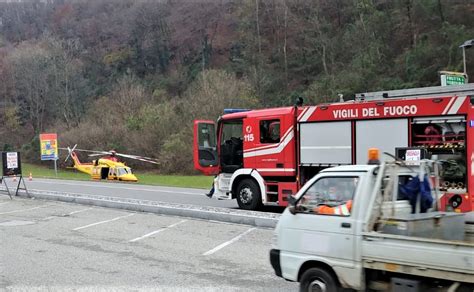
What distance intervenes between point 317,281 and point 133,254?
477 centimetres

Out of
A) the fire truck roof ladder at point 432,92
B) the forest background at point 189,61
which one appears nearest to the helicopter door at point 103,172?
the forest background at point 189,61

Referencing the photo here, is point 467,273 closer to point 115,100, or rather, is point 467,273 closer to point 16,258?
point 16,258

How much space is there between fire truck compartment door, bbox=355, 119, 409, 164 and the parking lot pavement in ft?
10.4

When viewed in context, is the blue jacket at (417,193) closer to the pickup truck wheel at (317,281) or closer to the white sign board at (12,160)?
the pickup truck wheel at (317,281)

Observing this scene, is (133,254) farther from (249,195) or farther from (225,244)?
(249,195)

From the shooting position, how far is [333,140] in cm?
1355

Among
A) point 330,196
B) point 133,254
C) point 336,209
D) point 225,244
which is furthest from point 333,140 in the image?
point 336,209

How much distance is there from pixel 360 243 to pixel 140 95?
54584mm

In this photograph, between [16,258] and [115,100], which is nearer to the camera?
[16,258]

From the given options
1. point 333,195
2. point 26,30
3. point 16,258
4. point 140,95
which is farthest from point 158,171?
point 26,30

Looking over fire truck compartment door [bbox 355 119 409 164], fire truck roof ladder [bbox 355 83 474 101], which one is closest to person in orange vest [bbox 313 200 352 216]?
fire truck compartment door [bbox 355 119 409 164]

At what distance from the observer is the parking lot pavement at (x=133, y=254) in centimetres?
784

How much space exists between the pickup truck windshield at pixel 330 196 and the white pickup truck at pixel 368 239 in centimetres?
1

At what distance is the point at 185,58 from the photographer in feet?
276
